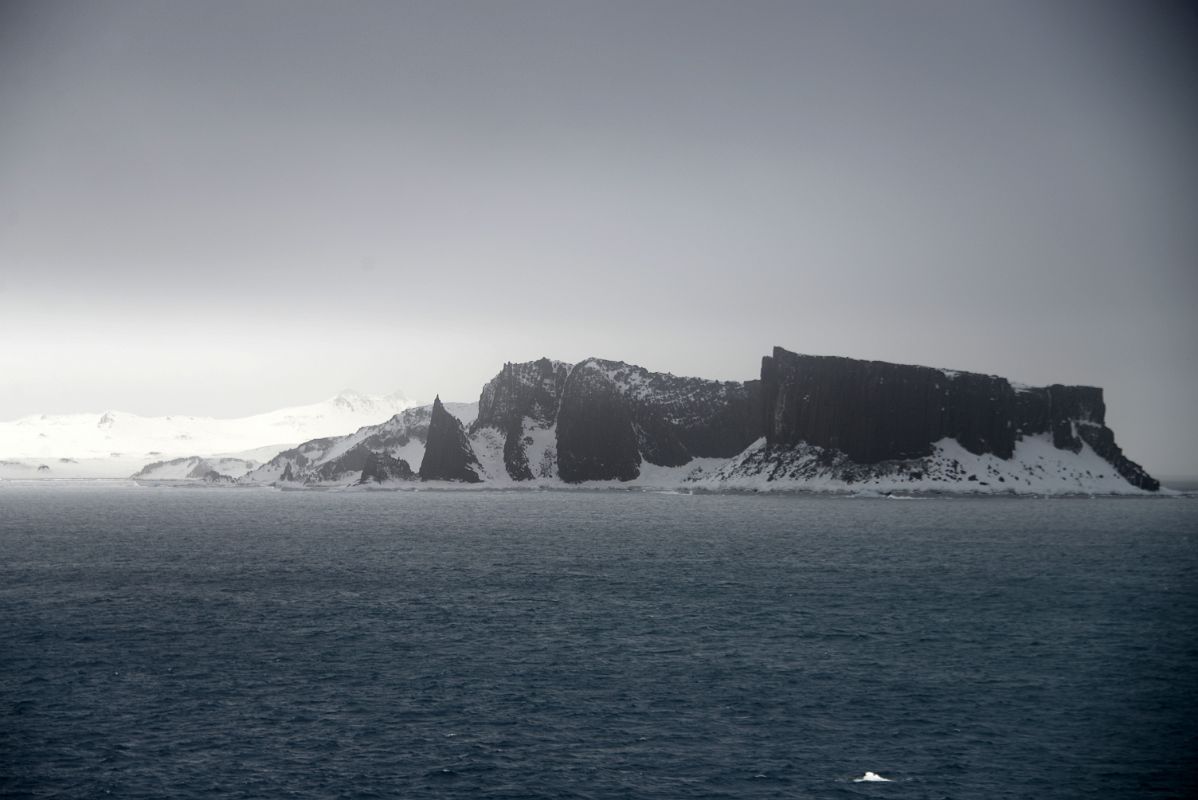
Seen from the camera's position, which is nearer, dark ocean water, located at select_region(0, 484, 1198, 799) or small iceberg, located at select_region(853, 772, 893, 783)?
small iceberg, located at select_region(853, 772, 893, 783)

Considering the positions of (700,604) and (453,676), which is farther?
(700,604)

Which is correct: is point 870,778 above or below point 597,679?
below

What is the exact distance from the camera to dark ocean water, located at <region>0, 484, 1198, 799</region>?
39.4m

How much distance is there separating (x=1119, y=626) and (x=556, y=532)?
94155 mm

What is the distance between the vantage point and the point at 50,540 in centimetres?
13675

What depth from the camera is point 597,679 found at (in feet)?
175

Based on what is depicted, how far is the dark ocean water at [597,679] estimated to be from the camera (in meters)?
39.4

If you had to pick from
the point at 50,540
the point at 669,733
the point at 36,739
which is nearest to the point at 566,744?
the point at 669,733

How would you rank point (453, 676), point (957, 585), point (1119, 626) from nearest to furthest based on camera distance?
point (453, 676) < point (1119, 626) < point (957, 585)

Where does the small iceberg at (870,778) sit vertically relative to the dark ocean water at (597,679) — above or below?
below

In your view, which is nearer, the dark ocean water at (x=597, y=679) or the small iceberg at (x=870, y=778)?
the small iceberg at (x=870, y=778)

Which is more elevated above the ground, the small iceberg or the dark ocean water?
the dark ocean water

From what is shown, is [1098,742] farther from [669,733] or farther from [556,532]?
[556,532]

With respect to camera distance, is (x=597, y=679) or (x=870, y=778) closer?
(x=870, y=778)
